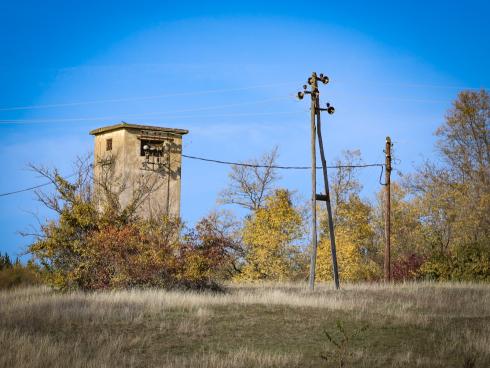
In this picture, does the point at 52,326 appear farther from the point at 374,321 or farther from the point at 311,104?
the point at 311,104

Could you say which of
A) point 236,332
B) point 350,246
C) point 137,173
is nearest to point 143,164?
point 137,173

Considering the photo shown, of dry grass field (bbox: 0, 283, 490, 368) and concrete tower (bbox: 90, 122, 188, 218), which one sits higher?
concrete tower (bbox: 90, 122, 188, 218)

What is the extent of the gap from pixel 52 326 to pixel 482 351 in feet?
29.8

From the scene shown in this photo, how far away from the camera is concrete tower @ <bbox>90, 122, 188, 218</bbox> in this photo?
29438 millimetres

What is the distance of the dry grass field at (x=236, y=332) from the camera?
35.9ft

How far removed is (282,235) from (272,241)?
2.29 ft

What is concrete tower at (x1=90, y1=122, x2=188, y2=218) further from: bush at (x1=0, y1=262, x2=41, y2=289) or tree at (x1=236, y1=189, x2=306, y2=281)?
tree at (x1=236, y1=189, x2=306, y2=281)

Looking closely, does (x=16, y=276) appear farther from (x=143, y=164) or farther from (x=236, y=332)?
(x=236, y=332)

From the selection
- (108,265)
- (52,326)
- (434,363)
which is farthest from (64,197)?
(434,363)

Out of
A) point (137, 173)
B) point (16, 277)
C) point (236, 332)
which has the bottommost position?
point (236, 332)

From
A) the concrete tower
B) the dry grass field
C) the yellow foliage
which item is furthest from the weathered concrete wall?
the dry grass field

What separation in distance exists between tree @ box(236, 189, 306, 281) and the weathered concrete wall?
6.32m

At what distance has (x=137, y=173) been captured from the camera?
29953 mm

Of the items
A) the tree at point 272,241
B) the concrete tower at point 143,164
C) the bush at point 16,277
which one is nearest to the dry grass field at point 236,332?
the bush at point 16,277
